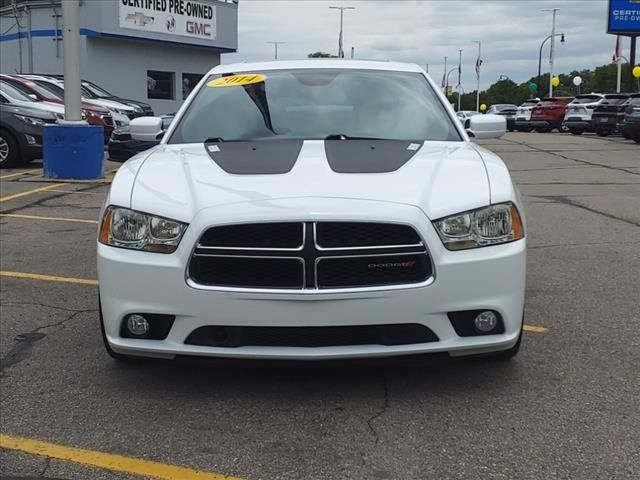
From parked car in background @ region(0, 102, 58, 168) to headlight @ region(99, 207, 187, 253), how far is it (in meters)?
11.4

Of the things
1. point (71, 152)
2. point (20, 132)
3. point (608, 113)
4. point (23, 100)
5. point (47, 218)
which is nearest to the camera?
point (47, 218)

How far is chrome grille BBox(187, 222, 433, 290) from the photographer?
322cm

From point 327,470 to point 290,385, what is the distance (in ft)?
2.76

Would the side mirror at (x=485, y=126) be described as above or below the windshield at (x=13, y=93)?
below

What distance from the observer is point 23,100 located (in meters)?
14.7

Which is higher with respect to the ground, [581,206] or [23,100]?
[23,100]

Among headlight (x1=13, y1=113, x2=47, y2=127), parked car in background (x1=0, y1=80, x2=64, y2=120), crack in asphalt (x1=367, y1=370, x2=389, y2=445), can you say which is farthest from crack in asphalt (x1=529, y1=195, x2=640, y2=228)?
parked car in background (x1=0, y1=80, x2=64, y2=120)

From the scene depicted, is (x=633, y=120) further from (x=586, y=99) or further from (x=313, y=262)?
(x=313, y=262)

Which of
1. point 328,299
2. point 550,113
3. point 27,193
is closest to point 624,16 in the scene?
point 550,113

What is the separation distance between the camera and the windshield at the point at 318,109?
4551 millimetres

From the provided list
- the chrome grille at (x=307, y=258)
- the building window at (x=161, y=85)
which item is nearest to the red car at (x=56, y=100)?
the building window at (x=161, y=85)

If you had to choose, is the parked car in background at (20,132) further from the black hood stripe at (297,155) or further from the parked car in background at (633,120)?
the parked car in background at (633,120)

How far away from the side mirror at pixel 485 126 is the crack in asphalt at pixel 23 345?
2.93m

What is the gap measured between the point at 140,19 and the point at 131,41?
0.94 m
